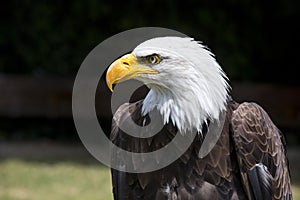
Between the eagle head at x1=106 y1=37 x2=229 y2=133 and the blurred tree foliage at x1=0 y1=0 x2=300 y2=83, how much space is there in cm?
666

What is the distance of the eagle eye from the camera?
4.04 metres

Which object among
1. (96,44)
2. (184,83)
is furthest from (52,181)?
(184,83)

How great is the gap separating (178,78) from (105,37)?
7.32 meters

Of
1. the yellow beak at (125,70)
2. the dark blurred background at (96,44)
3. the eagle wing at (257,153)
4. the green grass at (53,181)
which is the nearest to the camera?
the yellow beak at (125,70)

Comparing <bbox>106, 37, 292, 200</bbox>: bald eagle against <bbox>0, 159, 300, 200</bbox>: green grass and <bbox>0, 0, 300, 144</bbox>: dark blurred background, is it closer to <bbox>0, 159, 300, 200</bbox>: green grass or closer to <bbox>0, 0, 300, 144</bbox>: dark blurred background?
<bbox>0, 159, 300, 200</bbox>: green grass

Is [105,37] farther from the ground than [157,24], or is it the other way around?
[157,24]

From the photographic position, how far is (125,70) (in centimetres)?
402

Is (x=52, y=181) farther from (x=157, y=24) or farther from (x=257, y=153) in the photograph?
(x=257, y=153)

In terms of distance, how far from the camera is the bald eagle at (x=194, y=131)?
4.06m

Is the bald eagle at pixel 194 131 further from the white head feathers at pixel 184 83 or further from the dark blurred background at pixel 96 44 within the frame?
the dark blurred background at pixel 96 44

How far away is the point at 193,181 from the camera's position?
4.29 m

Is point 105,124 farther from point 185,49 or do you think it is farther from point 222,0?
point 185,49

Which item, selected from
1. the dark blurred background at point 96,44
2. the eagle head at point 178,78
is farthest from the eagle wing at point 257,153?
the dark blurred background at point 96,44

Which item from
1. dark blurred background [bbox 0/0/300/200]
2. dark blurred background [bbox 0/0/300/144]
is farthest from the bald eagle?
dark blurred background [bbox 0/0/300/144]
